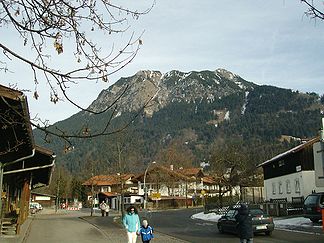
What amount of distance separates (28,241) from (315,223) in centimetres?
1620

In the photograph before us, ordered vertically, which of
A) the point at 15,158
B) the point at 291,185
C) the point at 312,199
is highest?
the point at 291,185

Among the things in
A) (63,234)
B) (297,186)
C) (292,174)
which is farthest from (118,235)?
(292,174)

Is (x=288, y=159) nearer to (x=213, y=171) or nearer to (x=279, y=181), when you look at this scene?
(x=279, y=181)

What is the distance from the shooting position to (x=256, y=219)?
2308 centimetres

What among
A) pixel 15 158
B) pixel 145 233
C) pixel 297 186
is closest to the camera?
pixel 145 233

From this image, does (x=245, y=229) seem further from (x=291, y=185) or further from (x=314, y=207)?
(x=291, y=185)

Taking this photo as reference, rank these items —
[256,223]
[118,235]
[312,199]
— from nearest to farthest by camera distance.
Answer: [256,223], [118,235], [312,199]

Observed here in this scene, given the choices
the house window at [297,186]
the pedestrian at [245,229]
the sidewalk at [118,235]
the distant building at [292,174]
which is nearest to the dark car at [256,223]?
the sidewalk at [118,235]

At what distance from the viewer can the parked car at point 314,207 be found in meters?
27.3

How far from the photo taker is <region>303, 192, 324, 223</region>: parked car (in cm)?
2727

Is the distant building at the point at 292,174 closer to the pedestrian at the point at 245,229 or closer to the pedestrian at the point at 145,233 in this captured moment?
the pedestrian at the point at 245,229

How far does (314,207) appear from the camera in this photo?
27547mm

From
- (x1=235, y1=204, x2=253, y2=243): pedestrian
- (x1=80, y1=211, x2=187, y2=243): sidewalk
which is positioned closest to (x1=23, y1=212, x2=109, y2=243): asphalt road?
(x1=80, y1=211, x2=187, y2=243): sidewalk

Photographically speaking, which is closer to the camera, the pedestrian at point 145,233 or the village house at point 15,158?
the village house at point 15,158
